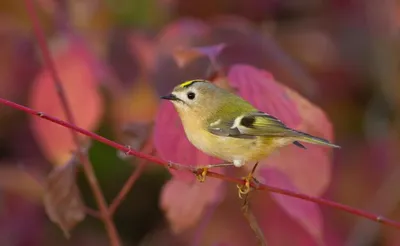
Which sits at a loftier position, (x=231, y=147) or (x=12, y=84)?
(x=231, y=147)

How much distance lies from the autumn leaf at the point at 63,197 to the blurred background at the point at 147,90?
0.90ft

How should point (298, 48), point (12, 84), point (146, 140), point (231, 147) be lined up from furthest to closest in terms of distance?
point (298, 48) < point (12, 84) < point (146, 140) < point (231, 147)

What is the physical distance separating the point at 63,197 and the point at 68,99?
0.30 meters

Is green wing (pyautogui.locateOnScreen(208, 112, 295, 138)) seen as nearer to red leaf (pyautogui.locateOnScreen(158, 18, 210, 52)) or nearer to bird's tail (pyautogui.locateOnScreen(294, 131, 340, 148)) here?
bird's tail (pyautogui.locateOnScreen(294, 131, 340, 148))

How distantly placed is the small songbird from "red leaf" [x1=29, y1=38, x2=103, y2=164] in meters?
0.36

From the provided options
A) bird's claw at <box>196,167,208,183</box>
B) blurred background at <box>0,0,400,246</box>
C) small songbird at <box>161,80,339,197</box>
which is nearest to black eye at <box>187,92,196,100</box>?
small songbird at <box>161,80,339,197</box>

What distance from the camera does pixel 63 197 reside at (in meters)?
0.97

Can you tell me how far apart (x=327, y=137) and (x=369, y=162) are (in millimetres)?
678

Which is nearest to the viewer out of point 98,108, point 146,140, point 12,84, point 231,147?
point 231,147

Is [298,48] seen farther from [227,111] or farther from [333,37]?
[227,111]

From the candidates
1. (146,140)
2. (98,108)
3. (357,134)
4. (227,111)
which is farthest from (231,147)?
(357,134)

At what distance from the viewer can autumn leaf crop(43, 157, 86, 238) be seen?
3.16ft

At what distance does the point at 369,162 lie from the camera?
1.54 m

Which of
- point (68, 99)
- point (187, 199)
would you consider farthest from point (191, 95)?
point (68, 99)
